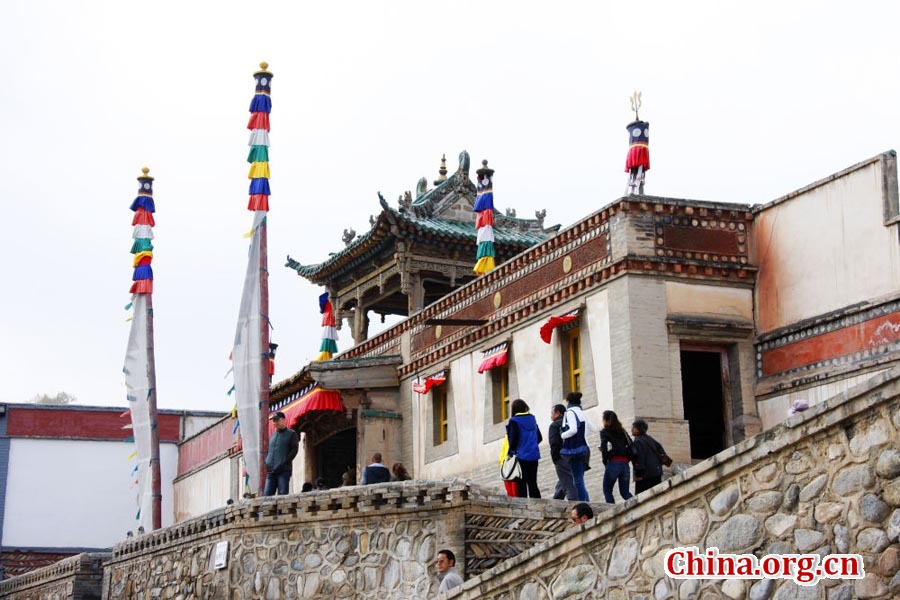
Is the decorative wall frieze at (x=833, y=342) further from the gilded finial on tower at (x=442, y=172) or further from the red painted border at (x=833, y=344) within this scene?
the gilded finial on tower at (x=442, y=172)

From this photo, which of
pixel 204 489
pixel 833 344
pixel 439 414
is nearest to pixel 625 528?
pixel 833 344

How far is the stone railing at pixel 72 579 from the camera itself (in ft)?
83.4

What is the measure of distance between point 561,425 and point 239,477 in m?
21.8

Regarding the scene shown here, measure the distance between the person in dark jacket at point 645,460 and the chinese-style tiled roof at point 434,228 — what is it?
631 inches

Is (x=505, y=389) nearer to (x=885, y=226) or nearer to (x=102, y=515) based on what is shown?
(x=885, y=226)

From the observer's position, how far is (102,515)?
43812mm

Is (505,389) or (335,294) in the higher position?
(335,294)

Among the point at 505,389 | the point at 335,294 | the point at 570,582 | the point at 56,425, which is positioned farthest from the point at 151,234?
the point at 570,582

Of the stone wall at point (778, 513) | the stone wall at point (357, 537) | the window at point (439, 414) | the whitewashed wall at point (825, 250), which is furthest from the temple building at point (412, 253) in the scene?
the stone wall at point (778, 513)

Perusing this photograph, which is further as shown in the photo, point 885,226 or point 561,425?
point 885,226

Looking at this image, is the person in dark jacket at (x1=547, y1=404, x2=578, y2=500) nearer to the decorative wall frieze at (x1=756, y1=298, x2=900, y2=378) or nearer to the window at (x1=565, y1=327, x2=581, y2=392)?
the decorative wall frieze at (x1=756, y1=298, x2=900, y2=378)

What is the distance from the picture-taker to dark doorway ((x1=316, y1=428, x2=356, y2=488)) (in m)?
30.2

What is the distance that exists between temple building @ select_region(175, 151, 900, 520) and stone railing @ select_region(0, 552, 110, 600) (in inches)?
192

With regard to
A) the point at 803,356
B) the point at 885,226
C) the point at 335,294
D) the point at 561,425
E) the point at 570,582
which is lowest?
the point at 570,582
